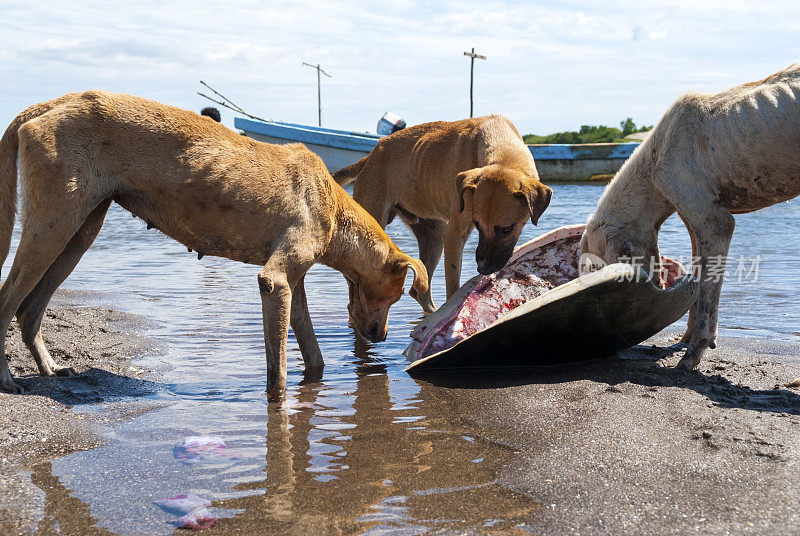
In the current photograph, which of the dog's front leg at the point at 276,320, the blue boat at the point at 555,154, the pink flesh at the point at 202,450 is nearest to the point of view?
the pink flesh at the point at 202,450

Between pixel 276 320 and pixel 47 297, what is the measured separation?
5.22 feet

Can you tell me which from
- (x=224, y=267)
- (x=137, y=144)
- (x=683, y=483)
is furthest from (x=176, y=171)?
(x=224, y=267)

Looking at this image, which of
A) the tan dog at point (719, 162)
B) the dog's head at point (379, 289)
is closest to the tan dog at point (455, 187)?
the dog's head at point (379, 289)

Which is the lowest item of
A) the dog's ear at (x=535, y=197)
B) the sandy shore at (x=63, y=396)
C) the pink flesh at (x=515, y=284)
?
the sandy shore at (x=63, y=396)

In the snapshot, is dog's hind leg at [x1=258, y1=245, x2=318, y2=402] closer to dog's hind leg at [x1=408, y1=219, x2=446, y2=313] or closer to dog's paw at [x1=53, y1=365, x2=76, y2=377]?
dog's paw at [x1=53, y1=365, x2=76, y2=377]

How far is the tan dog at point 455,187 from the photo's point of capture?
604 cm

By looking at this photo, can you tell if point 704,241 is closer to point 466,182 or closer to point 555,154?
point 466,182

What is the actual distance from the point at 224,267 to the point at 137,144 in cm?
739

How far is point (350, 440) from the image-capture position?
12.9 ft

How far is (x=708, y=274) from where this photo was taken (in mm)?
5316

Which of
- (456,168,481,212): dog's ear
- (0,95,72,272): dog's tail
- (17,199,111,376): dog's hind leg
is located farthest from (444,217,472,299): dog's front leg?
(0,95,72,272): dog's tail

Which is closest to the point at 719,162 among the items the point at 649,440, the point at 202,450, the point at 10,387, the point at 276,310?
the point at 649,440

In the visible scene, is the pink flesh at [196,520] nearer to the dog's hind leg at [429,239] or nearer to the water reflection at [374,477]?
the water reflection at [374,477]

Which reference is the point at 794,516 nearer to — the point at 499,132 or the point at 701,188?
the point at 701,188
